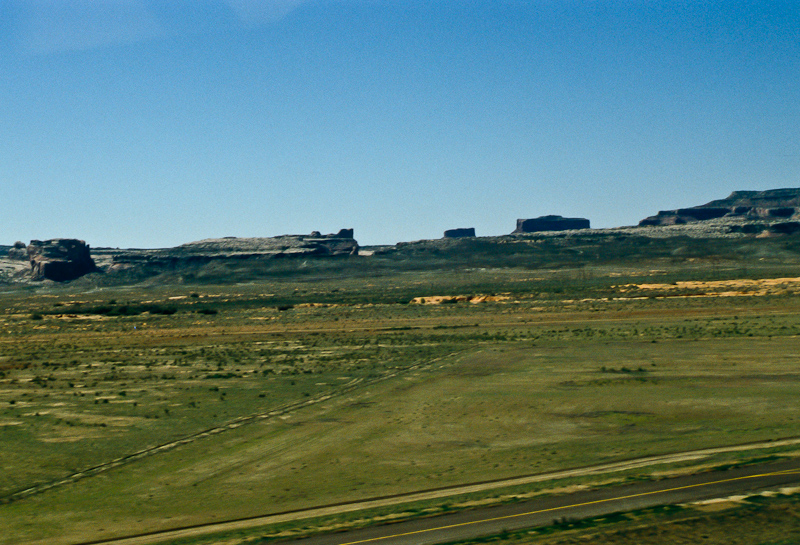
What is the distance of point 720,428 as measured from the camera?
76.6ft

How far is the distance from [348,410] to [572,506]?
1383 centimetres

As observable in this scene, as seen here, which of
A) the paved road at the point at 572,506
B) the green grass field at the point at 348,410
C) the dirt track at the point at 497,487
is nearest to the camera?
the paved road at the point at 572,506

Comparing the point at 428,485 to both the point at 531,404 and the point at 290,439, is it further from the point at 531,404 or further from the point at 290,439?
the point at 531,404

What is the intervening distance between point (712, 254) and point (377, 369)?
164412mm

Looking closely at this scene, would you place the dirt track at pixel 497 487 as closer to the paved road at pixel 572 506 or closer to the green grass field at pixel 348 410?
the paved road at pixel 572 506

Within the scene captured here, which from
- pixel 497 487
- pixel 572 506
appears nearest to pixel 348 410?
pixel 497 487

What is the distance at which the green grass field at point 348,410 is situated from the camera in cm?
1906

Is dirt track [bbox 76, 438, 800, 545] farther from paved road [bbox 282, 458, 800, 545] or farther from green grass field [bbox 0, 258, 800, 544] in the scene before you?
green grass field [bbox 0, 258, 800, 544]

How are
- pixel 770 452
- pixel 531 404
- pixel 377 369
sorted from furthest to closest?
pixel 377 369, pixel 531 404, pixel 770 452

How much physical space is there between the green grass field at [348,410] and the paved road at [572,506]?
1870mm

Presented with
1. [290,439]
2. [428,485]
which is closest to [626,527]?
[428,485]

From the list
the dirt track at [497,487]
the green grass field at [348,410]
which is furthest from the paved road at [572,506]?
the green grass field at [348,410]

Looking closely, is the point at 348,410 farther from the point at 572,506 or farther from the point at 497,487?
the point at 572,506

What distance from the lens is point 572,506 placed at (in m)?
16.0
